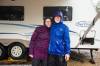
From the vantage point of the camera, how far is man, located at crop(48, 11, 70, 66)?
284 inches

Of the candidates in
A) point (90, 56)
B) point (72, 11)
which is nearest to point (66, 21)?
point (72, 11)

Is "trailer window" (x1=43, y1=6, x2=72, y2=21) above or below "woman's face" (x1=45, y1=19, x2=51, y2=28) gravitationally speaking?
above

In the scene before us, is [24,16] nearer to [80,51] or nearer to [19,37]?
[19,37]

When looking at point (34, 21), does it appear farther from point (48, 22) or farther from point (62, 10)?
point (48, 22)

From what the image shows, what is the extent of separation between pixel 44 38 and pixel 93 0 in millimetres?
3326

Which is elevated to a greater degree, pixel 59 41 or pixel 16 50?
pixel 59 41

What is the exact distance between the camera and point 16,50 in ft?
34.4

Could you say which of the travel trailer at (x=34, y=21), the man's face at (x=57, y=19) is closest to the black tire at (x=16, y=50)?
the travel trailer at (x=34, y=21)

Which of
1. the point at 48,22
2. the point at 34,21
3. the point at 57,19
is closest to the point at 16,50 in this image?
the point at 34,21

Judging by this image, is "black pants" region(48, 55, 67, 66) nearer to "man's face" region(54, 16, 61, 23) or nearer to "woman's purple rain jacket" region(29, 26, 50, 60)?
"woman's purple rain jacket" region(29, 26, 50, 60)

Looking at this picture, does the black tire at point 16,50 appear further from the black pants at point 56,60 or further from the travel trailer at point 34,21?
the black pants at point 56,60

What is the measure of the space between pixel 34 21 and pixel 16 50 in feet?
3.84

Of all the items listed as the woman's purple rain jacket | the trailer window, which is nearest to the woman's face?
the woman's purple rain jacket

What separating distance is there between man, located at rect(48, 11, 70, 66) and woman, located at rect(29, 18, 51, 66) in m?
0.14
